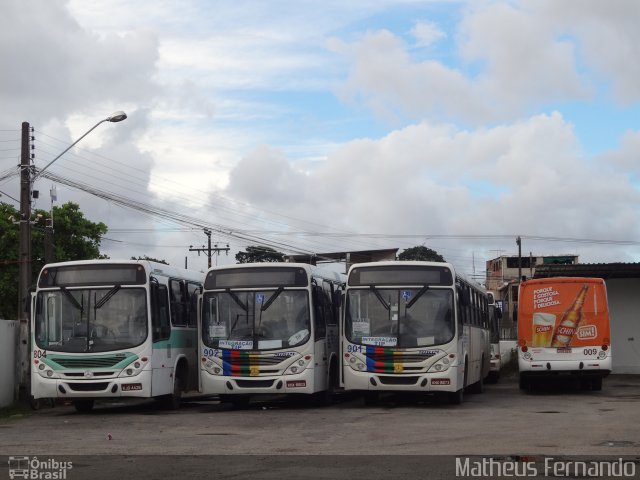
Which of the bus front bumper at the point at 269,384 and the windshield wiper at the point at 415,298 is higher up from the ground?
the windshield wiper at the point at 415,298

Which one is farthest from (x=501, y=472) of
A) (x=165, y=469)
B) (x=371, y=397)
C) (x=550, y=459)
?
(x=371, y=397)

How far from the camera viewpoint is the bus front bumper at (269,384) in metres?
21.5

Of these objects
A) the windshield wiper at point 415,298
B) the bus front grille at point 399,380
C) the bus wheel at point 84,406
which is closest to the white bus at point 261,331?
the bus front grille at point 399,380

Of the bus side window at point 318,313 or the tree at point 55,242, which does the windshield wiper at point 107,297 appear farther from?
the tree at point 55,242

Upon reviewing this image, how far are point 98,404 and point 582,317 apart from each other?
12.4m

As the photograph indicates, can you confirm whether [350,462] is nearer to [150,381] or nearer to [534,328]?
[150,381]

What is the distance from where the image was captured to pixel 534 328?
28.1 metres

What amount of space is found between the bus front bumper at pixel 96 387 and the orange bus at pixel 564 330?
11191 millimetres

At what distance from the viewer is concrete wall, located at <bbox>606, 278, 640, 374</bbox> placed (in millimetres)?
38531

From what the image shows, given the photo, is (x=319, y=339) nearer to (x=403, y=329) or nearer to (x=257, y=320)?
(x=257, y=320)

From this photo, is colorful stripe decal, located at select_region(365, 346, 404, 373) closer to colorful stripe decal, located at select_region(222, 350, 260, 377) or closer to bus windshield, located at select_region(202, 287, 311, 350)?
bus windshield, located at select_region(202, 287, 311, 350)

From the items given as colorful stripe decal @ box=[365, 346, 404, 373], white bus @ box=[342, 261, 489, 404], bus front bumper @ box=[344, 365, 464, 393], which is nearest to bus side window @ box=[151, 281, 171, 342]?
white bus @ box=[342, 261, 489, 404]

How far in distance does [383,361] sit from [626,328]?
64.5ft

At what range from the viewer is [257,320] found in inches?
857
